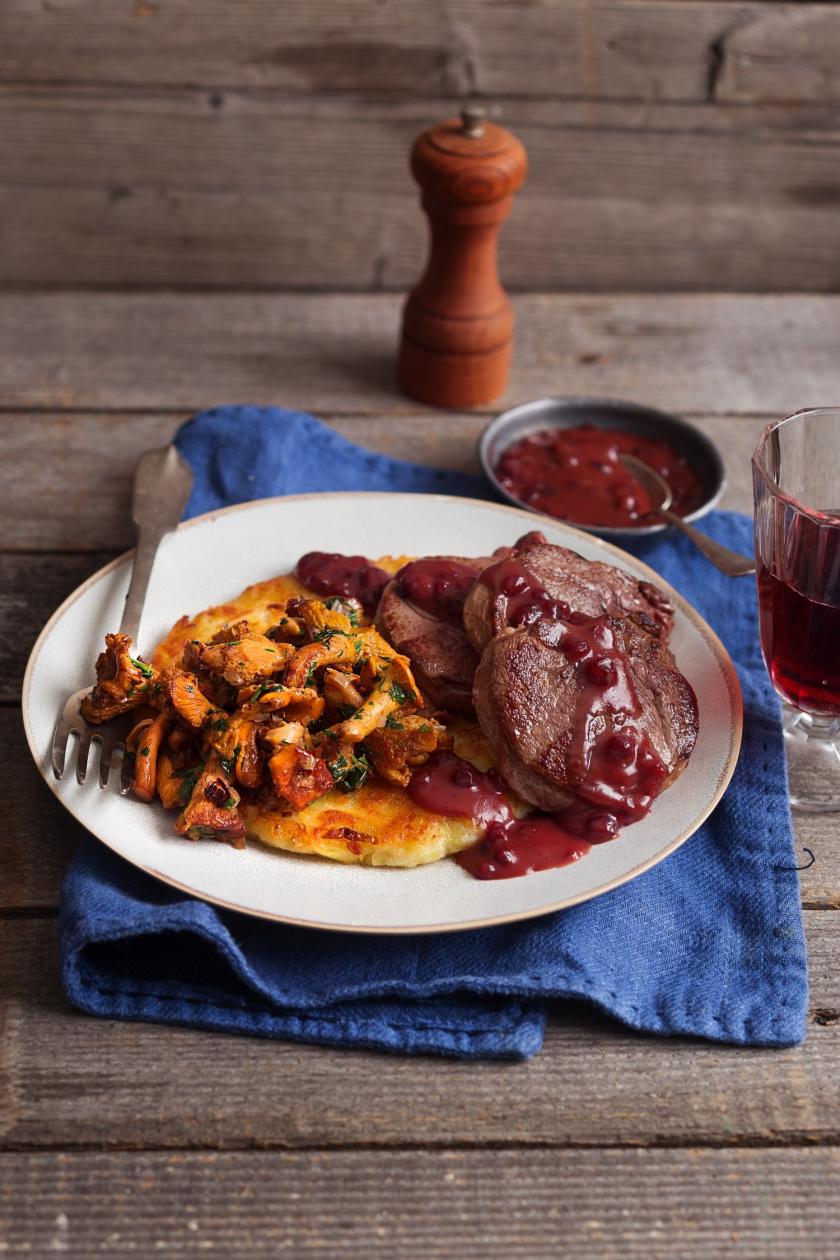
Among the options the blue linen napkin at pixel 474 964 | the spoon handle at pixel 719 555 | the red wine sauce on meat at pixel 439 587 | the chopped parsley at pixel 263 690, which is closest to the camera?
the blue linen napkin at pixel 474 964

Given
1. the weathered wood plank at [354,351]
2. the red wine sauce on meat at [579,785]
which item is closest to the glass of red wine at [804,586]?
the red wine sauce on meat at [579,785]

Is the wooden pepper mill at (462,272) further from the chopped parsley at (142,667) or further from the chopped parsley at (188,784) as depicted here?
the chopped parsley at (188,784)

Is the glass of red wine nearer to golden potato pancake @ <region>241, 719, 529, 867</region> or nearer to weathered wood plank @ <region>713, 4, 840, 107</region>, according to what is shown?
golden potato pancake @ <region>241, 719, 529, 867</region>

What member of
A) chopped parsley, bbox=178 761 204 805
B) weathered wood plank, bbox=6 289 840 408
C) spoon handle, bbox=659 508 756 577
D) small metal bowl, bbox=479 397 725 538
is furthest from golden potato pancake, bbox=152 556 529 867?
weathered wood plank, bbox=6 289 840 408

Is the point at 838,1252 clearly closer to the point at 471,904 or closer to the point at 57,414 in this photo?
the point at 471,904

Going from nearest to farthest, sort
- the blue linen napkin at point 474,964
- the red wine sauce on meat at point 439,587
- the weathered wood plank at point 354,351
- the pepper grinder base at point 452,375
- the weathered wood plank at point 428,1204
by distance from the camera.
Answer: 1. the weathered wood plank at point 428,1204
2. the blue linen napkin at point 474,964
3. the red wine sauce on meat at point 439,587
4. the pepper grinder base at point 452,375
5. the weathered wood plank at point 354,351

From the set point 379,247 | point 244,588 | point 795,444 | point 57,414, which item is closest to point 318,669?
point 244,588
